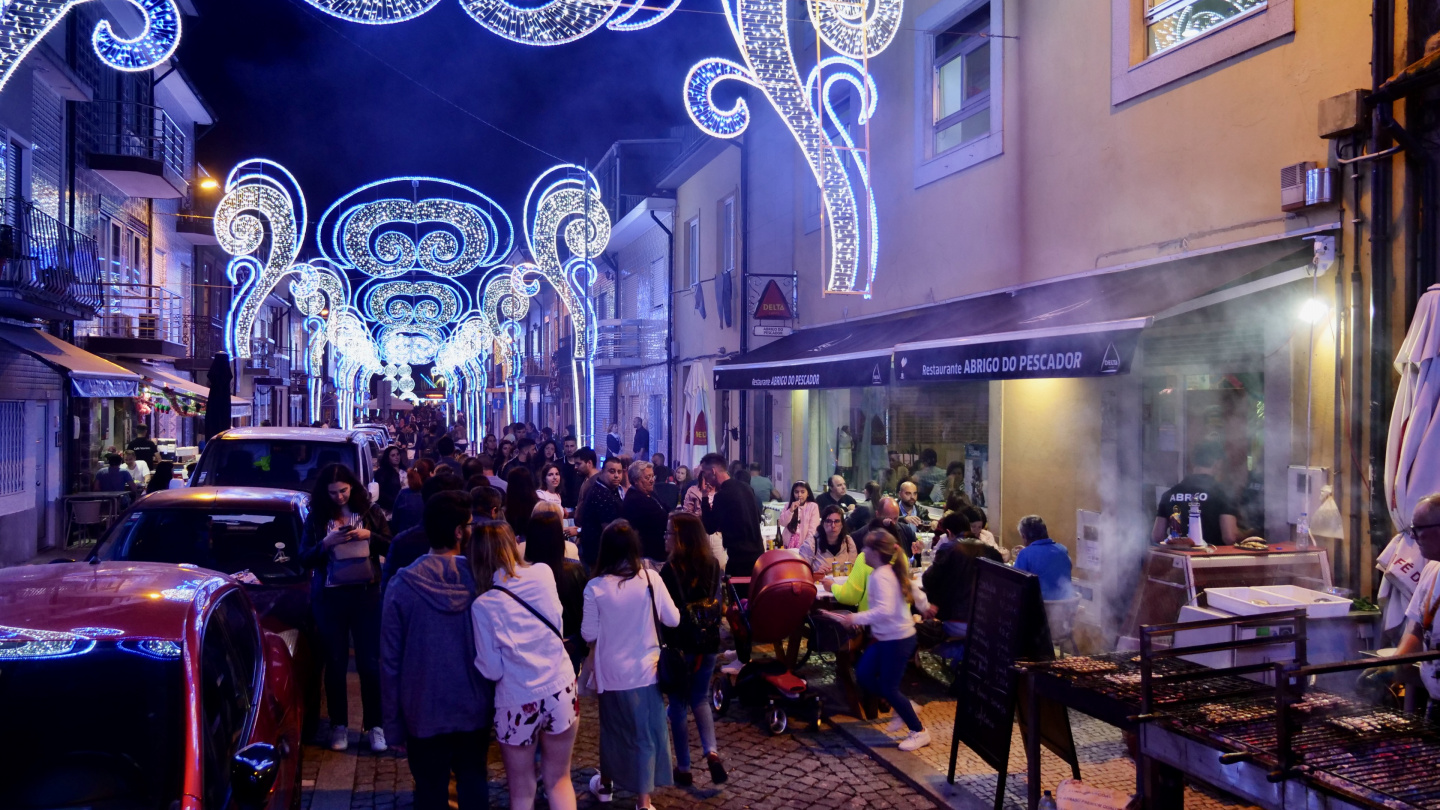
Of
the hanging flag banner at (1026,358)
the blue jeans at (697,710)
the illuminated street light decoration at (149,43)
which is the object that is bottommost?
the blue jeans at (697,710)

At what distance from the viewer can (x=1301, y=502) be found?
7.04 m

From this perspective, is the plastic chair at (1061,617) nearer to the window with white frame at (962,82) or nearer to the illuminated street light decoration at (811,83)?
the illuminated street light decoration at (811,83)

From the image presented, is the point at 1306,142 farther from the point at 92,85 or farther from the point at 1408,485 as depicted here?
the point at 92,85

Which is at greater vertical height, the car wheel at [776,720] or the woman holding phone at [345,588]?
the woman holding phone at [345,588]

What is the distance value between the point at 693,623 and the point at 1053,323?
Result: 156 inches

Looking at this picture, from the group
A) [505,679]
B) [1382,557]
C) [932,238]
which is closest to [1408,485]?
[1382,557]

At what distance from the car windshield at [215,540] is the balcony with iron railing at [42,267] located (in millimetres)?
9987

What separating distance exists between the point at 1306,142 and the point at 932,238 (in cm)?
546

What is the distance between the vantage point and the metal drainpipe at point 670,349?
24.4 m

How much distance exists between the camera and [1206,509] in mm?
7660

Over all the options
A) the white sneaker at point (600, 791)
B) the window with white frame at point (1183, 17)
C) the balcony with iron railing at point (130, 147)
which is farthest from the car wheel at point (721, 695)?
the balcony with iron railing at point (130, 147)

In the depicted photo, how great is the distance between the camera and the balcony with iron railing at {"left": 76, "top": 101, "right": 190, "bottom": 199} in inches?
763

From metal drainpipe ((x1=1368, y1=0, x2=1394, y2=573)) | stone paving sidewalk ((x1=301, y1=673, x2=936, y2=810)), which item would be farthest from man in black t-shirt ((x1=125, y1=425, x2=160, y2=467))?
metal drainpipe ((x1=1368, y1=0, x2=1394, y2=573))

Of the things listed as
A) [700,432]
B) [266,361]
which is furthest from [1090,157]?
[266,361]
